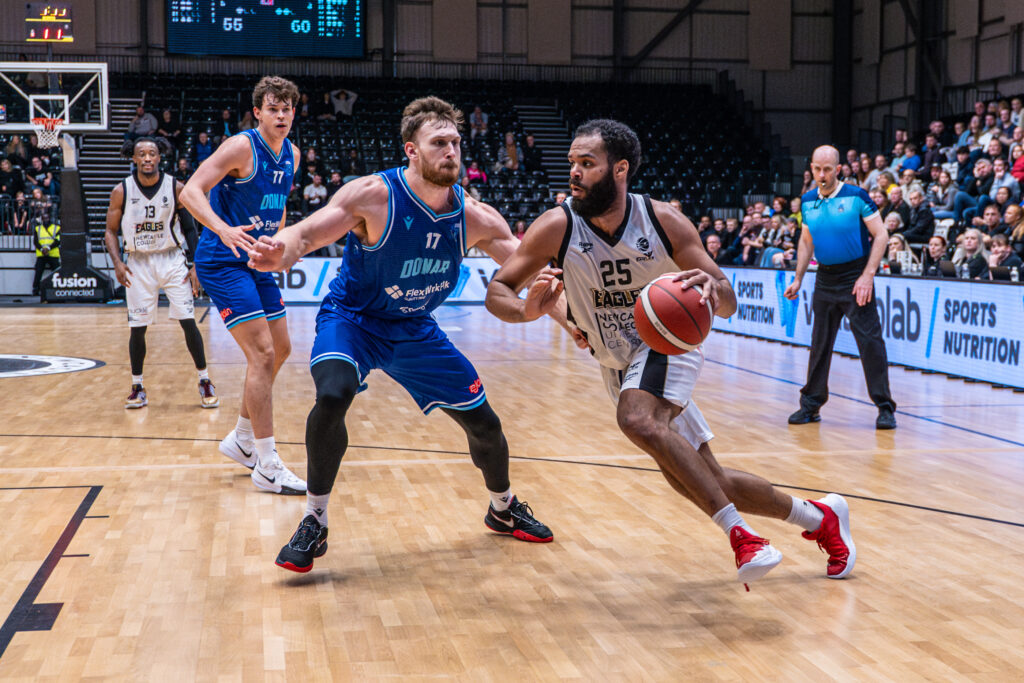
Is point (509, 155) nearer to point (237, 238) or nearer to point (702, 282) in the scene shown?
point (237, 238)

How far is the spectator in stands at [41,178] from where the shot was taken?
19.5 meters

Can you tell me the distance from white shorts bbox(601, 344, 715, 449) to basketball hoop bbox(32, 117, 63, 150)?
53.8 ft

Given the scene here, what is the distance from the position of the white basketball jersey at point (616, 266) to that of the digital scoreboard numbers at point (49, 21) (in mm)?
16242

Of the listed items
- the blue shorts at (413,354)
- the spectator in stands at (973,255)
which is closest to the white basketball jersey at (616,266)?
the blue shorts at (413,354)

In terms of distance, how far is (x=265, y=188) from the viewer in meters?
5.27

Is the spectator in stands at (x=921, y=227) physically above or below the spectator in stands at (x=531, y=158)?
below

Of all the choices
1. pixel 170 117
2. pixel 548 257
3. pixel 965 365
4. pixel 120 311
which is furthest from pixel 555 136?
pixel 548 257

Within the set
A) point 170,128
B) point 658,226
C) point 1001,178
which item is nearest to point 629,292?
point 658,226

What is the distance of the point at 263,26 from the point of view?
2345cm

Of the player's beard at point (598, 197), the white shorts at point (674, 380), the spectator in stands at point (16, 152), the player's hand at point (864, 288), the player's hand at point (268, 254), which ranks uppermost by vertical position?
the spectator in stands at point (16, 152)

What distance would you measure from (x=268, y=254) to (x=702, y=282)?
4.75ft

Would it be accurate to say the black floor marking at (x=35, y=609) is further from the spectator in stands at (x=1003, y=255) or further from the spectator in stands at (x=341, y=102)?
the spectator in stands at (x=341, y=102)

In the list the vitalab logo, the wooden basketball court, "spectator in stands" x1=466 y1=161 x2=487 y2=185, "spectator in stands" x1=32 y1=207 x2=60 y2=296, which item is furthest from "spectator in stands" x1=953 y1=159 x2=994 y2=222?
"spectator in stands" x1=32 y1=207 x2=60 y2=296

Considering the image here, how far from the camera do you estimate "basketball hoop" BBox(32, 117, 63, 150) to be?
1748 centimetres
